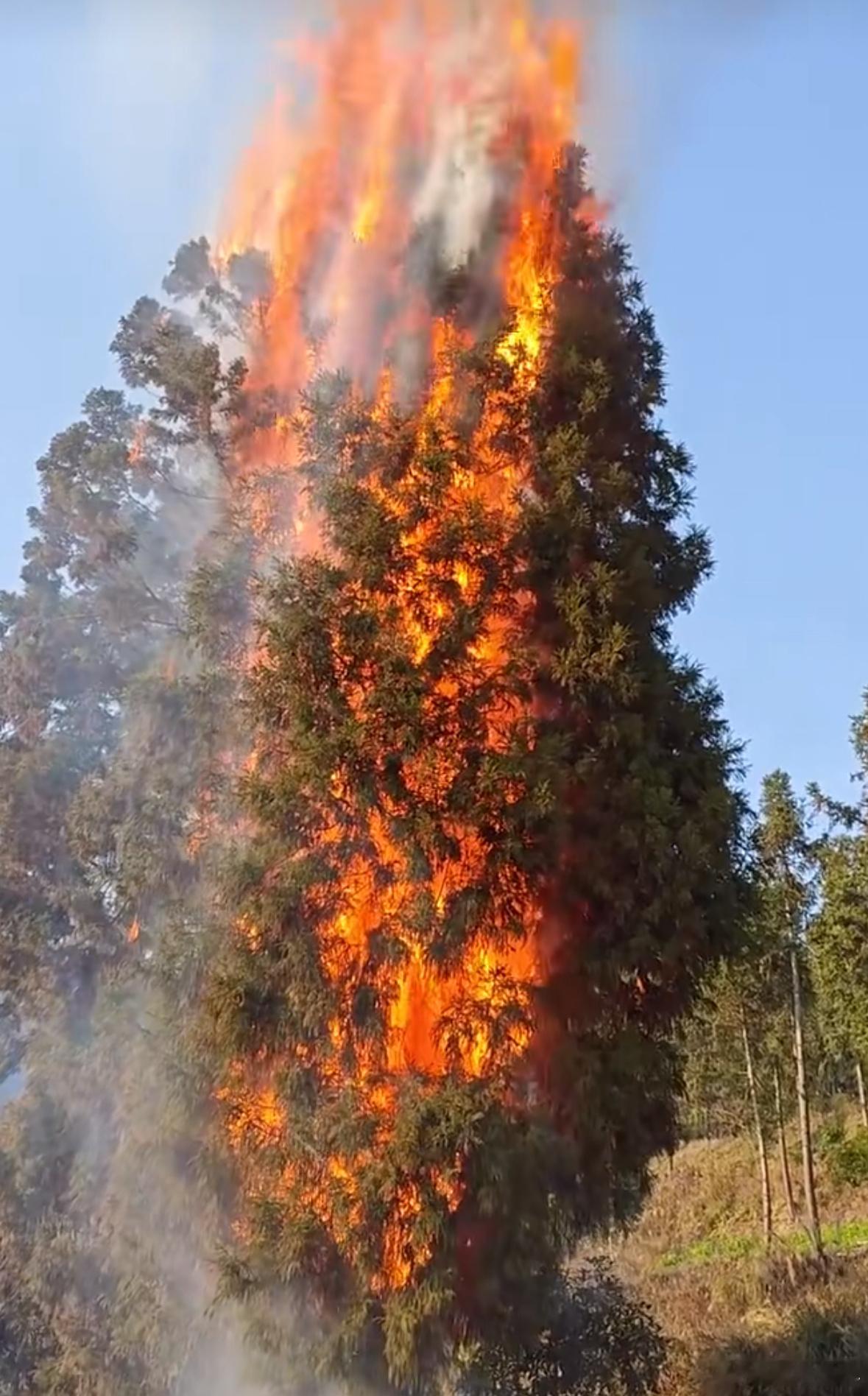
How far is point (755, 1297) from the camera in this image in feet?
62.8

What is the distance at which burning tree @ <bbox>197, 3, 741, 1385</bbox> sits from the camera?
34.0 ft

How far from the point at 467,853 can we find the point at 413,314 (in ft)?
21.8

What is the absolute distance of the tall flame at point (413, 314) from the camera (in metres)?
11.0

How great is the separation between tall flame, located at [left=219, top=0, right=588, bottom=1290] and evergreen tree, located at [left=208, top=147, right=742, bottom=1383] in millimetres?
55

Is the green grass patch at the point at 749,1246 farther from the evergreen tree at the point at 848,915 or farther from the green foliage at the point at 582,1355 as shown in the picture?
the green foliage at the point at 582,1355

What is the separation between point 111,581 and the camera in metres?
17.2

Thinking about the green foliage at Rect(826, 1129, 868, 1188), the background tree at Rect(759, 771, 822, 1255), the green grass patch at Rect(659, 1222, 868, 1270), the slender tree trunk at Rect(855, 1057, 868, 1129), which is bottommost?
the green grass patch at Rect(659, 1222, 868, 1270)

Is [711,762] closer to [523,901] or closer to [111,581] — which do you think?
[523,901]

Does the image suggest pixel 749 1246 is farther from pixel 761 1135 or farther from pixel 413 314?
pixel 413 314

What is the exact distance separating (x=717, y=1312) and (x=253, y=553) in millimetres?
13219

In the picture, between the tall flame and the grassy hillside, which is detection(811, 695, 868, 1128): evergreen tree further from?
the tall flame

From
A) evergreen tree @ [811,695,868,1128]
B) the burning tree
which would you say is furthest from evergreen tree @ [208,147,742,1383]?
evergreen tree @ [811,695,868,1128]

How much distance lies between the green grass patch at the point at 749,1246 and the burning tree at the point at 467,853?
1678cm

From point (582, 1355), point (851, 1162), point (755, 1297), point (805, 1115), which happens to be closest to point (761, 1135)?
point (851, 1162)
